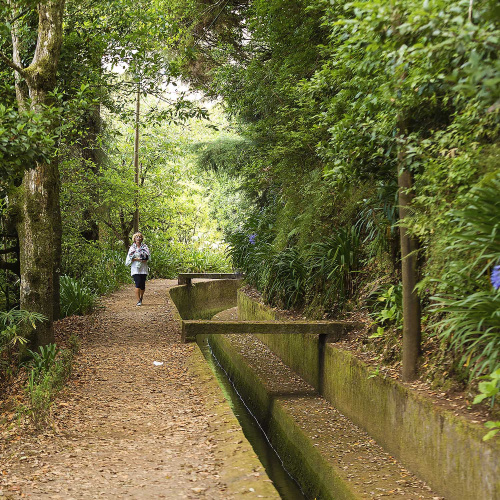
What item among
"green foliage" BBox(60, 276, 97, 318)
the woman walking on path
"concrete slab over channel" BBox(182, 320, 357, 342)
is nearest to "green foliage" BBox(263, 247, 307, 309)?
"concrete slab over channel" BBox(182, 320, 357, 342)

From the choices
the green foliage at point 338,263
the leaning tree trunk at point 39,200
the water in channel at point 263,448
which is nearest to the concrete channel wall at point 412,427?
the green foliage at point 338,263

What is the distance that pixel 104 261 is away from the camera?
19062 millimetres

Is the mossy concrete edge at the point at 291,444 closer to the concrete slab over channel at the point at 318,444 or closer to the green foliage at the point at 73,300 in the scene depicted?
the concrete slab over channel at the point at 318,444

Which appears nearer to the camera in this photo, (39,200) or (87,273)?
(39,200)

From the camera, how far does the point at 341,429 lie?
6.66 metres

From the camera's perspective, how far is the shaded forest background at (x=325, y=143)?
13.4ft

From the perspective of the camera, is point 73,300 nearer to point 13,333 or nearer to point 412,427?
point 13,333

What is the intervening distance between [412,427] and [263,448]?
9.19ft

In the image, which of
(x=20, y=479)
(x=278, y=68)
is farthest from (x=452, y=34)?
(x=278, y=68)

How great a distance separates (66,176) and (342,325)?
8.59 meters

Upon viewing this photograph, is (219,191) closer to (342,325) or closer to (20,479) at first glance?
(342,325)

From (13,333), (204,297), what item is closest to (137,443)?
(13,333)

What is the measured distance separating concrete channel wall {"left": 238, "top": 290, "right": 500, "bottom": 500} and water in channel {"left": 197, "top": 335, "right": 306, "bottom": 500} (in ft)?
3.14

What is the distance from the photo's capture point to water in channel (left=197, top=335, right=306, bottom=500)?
6.37m
